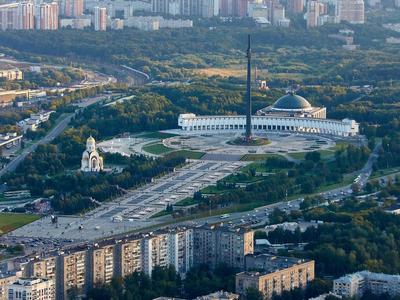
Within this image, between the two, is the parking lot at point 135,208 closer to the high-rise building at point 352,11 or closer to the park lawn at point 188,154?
the park lawn at point 188,154

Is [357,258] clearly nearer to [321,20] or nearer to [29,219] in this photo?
[29,219]

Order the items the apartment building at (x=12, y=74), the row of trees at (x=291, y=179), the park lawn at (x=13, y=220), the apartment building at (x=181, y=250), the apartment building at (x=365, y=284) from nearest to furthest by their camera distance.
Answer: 1. the apartment building at (x=365, y=284)
2. the apartment building at (x=181, y=250)
3. the park lawn at (x=13, y=220)
4. the row of trees at (x=291, y=179)
5. the apartment building at (x=12, y=74)

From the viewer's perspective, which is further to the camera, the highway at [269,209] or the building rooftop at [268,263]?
the highway at [269,209]

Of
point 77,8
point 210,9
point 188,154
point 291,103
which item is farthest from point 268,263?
point 77,8

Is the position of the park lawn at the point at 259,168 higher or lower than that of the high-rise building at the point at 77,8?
lower

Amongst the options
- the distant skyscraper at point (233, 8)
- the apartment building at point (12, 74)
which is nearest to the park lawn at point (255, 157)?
the apartment building at point (12, 74)
